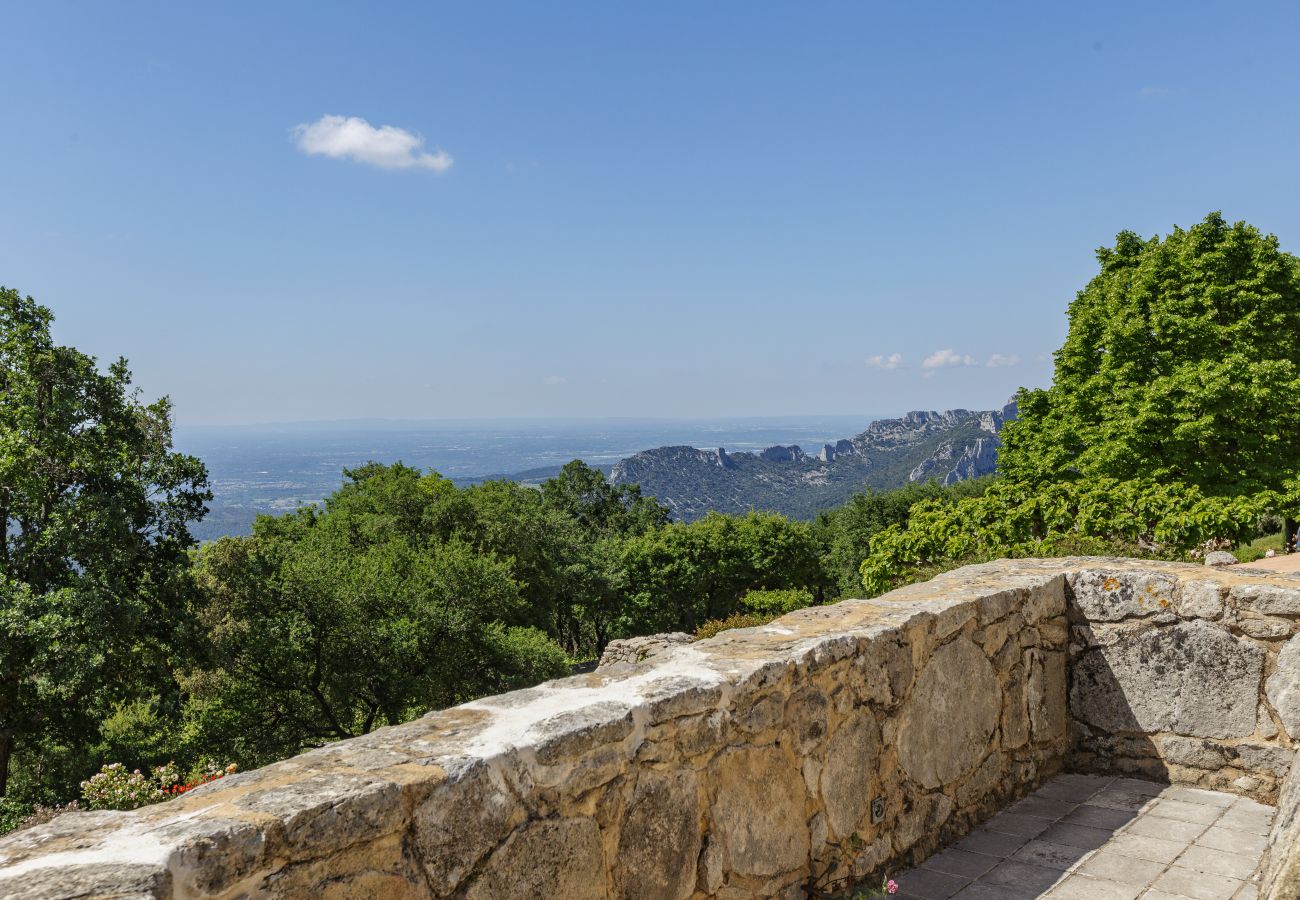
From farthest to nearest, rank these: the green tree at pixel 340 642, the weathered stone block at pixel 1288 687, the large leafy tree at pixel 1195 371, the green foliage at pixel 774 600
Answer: the green foliage at pixel 774 600
the green tree at pixel 340 642
the large leafy tree at pixel 1195 371
the weathered stone block at pixel 1288 687

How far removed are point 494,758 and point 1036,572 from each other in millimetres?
3633

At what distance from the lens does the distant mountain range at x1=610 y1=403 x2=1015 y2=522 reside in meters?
135

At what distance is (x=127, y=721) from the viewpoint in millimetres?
20969

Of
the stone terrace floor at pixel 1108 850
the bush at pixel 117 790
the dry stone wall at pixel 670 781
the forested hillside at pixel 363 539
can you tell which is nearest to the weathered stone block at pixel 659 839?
the dry stone wall at pixel 670 781

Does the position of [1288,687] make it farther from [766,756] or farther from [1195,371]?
[1195,371]

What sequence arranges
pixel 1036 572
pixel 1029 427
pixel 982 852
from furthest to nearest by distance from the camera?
pixel 1029 427, pixel 1036 572, pixel 982 852

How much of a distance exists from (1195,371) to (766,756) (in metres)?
18.1

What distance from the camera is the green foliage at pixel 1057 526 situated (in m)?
8.66

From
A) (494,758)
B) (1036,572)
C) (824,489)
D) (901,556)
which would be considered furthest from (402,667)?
(824,489)

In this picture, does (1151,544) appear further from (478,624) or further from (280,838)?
(478,624)

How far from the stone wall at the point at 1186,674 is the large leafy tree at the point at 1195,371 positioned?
521 inches

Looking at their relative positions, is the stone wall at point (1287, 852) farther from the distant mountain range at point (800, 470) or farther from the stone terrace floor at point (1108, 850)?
the distant mountain range at point (800, 470)

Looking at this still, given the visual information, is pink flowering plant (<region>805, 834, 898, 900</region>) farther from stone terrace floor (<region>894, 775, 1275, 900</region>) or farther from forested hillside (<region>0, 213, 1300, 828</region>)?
forested hillside (<region>0, 213, 1300, 828</region>)

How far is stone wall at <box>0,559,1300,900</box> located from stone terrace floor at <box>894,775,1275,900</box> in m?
0.14
